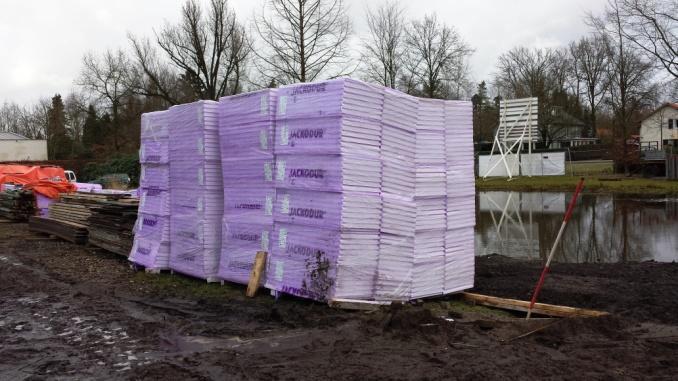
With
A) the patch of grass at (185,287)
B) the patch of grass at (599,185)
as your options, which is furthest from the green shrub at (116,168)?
the patch of grass at (185,287)

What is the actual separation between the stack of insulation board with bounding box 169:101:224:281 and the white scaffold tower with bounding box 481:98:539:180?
1291 inches

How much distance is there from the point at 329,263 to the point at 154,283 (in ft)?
11.2

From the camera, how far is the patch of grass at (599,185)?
87.6ft

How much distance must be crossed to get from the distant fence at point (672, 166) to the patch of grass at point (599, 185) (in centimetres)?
65

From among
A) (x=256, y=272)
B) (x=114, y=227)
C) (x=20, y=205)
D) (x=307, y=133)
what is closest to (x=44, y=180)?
(x=20, y=205)

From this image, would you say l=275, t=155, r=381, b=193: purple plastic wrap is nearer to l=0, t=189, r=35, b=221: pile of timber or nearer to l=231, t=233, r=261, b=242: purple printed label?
l=231, t=233, r=261, b=242: purple printed label

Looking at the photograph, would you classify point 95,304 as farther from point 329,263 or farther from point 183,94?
point 183,94

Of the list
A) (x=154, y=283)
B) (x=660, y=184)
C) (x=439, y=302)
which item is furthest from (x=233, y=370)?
(x=660, y=184)

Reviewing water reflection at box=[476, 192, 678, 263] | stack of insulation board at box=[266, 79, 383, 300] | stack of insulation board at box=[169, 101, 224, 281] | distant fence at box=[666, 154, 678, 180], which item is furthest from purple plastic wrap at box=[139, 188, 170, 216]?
distant fence at box=[666, 154, 678, 180]

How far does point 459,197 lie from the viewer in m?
7.48

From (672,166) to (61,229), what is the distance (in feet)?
100

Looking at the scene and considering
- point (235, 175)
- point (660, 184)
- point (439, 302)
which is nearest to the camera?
point (439, 302)

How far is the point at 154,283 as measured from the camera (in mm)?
8453

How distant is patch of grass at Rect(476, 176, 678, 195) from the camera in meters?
26.7
